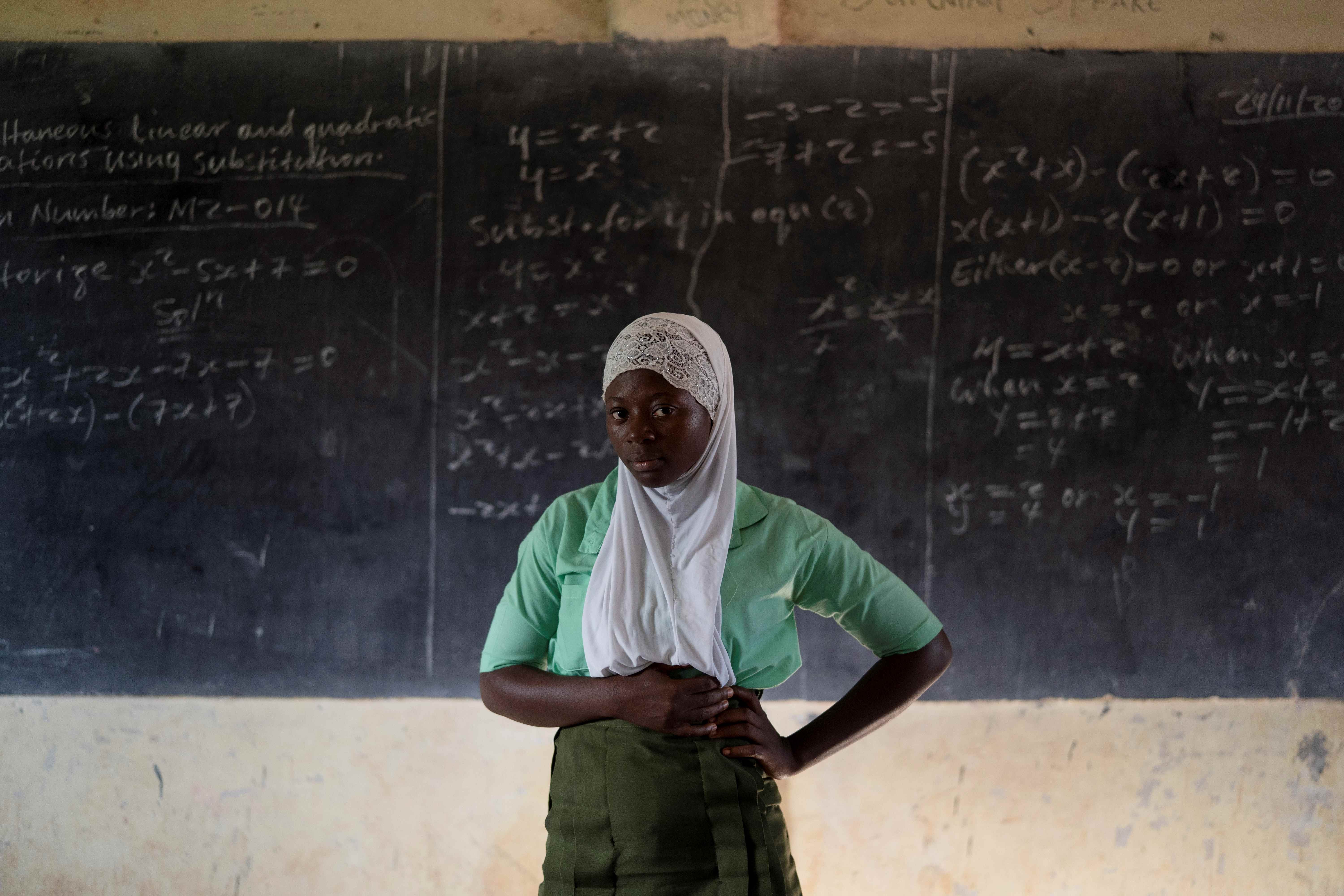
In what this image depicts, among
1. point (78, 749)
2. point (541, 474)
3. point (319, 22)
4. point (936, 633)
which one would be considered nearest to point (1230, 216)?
point (936, 633)

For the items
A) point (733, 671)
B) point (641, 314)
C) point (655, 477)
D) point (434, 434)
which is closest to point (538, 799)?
point (434, 434)

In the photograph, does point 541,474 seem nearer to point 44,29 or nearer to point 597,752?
point 597,752

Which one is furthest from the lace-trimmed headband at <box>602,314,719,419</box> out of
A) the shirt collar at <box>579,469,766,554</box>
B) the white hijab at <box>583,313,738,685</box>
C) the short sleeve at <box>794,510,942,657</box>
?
the short sleeve at <box>794,510,942,657</box>

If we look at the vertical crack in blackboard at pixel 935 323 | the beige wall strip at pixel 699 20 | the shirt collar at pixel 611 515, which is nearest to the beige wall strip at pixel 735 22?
the beige wall strip at pixel 699 20

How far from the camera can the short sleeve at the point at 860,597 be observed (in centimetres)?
119

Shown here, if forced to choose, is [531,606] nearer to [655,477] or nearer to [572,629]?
[572,629]

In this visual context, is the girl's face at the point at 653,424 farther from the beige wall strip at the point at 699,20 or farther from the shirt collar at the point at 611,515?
the beige wall strip at the point at 699,20

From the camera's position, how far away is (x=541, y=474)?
7.38 ft

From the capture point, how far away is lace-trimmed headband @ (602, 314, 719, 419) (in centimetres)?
109

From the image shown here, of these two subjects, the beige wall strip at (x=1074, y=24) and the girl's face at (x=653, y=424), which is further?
the beige wall strip at (x=1074, y=24)

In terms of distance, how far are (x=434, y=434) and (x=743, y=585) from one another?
4.32ft

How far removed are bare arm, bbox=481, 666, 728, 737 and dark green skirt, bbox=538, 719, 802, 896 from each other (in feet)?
0.08

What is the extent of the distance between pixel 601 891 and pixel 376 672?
1347mm

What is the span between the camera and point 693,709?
1.07 meters
